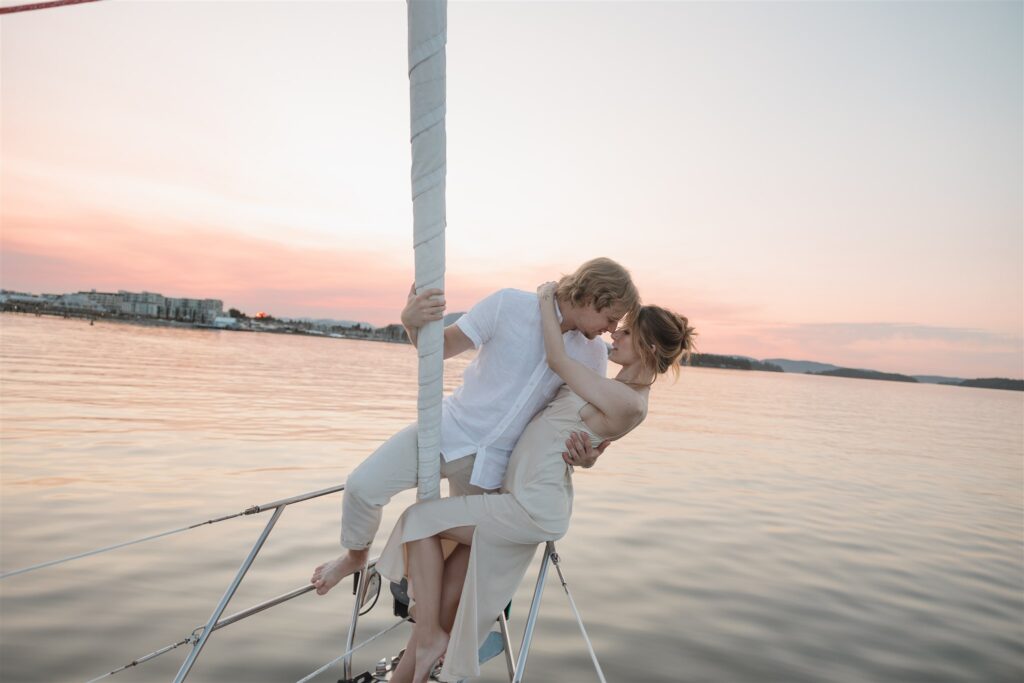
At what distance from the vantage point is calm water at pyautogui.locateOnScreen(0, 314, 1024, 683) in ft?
17.4

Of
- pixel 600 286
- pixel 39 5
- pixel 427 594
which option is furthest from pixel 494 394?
pixel 39 5

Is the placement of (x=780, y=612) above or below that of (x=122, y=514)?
below

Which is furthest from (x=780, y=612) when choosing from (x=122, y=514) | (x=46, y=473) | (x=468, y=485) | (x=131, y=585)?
(x=46, y=473)

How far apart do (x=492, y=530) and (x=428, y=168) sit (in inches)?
58.9

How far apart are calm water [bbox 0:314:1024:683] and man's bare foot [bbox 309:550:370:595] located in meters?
2.05

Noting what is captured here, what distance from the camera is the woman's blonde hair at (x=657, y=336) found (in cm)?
312

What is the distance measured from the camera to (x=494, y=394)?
10.0ft

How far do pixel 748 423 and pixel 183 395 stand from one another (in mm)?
20179

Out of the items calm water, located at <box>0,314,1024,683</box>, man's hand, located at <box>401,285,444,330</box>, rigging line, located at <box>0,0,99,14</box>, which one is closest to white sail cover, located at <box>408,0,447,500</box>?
man's hand, located at <box>401,285,444,330</box>

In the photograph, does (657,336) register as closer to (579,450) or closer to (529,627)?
(579,450)

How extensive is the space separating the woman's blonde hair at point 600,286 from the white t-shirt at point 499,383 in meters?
0.20

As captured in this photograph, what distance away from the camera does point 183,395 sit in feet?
68.4

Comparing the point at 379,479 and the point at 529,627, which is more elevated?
the point at 379,479

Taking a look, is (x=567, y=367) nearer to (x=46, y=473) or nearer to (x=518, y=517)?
(x=518, y=517)
